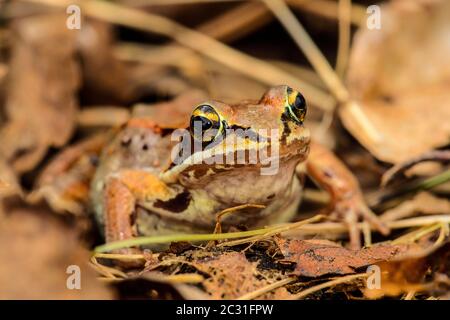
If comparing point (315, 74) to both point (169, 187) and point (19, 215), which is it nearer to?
point (169, 187)

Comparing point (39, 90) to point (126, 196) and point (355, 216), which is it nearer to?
point (126, 196)

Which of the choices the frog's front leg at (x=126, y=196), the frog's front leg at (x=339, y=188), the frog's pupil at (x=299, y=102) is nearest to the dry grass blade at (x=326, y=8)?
the frog's front leg at (x=339, y=188)

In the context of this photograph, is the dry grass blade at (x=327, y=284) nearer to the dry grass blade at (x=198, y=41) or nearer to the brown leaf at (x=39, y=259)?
the brown leaf at (x=39, y=259)

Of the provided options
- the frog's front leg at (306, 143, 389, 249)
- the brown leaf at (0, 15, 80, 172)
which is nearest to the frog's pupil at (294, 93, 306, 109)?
the frog's front leg at (306, 143, 389, 249)

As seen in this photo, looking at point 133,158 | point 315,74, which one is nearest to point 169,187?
point 133,158

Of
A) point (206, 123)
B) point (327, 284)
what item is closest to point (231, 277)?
point (327, 284)

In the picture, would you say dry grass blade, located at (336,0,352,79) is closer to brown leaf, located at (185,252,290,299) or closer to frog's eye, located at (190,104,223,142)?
frog's eye, located at (190,104,223,142)
